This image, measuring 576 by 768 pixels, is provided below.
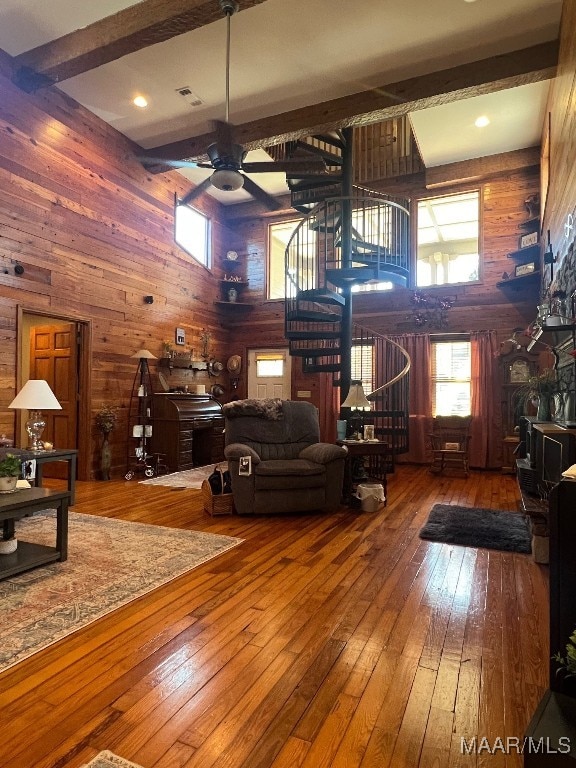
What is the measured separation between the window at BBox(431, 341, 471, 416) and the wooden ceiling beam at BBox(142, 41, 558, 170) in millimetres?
3591

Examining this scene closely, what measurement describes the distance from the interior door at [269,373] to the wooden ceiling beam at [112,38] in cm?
514

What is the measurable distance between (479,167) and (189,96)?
15.2 feet

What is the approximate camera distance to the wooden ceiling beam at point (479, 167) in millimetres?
6883

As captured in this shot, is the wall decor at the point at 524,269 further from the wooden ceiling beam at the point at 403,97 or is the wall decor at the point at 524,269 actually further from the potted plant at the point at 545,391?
the potted plant at the point at 545,391

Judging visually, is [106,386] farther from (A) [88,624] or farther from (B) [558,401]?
(B) [558,401]

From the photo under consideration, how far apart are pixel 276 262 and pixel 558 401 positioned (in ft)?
20.2

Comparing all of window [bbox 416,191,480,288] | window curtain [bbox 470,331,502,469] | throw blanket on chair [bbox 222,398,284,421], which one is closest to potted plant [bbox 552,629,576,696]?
throw blanket on chair [bbox 222,398,284,421]

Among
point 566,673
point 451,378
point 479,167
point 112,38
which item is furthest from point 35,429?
point 479,167

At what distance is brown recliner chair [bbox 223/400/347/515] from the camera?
4016mm

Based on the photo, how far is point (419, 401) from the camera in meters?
7.34

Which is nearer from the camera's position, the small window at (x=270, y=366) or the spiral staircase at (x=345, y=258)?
the spiral staircase at (x=345, y=258)

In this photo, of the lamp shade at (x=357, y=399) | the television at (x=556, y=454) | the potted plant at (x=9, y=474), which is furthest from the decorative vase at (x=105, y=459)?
the television at (x=556, y=454)

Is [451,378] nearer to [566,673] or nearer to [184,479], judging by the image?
[184,479]

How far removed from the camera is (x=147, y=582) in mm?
2586
